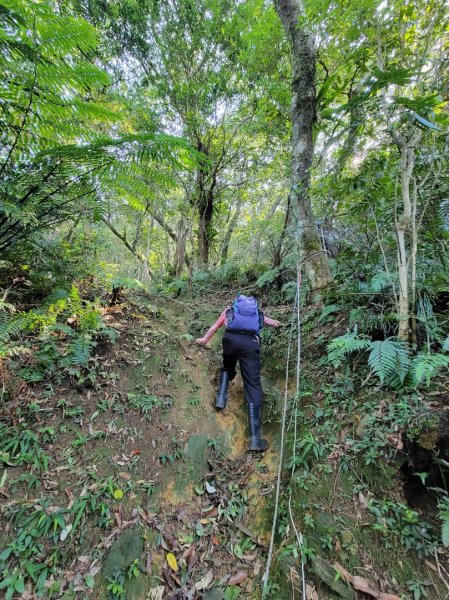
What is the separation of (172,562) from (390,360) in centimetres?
282

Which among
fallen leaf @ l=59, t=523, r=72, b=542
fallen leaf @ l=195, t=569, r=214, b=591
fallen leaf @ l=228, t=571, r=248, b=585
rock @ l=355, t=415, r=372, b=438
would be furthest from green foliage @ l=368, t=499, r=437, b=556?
fallen leaf @ l=59, t=523, r=72, b=542

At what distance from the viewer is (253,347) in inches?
159

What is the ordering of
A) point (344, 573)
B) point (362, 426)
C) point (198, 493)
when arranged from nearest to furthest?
point (344, 573) → point (362, 426) → point (198, 493)

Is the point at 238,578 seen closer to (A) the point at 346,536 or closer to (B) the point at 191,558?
(B) the point at 191,558

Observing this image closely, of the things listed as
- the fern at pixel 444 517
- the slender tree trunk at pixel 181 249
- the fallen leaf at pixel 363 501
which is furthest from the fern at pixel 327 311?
the slender tree trunk at pixel 181 249

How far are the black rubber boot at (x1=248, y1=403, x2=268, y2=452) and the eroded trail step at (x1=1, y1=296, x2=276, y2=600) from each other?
11 cm

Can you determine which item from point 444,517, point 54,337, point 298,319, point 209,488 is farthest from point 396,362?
point 54,337

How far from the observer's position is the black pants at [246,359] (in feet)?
12.5

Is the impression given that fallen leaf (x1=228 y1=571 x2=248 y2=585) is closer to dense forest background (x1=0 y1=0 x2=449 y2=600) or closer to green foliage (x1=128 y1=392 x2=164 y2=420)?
dense forest background (x1=0 y1=0 x2=449 y2=600)

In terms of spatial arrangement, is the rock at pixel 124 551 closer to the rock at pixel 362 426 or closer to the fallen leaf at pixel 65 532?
the fallen leaf at pixel 65 532

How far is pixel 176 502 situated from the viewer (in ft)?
9.62

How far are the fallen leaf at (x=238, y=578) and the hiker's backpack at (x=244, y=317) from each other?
2.59 metres

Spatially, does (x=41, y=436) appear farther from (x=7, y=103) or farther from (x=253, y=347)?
(x=7, y=103)

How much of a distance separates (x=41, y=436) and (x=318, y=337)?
365 cm
